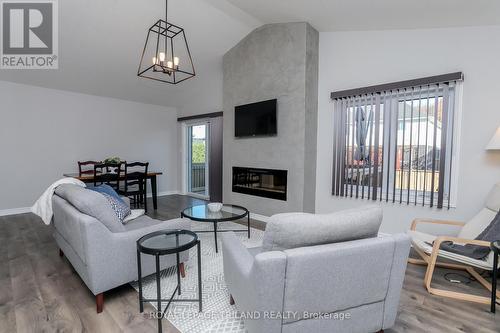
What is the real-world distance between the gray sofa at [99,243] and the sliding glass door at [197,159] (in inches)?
161

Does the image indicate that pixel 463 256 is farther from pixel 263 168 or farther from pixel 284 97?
pixel 284 97

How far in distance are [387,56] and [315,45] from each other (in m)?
1.04

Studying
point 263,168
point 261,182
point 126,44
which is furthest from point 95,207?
point 126,44

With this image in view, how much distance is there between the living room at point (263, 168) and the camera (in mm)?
1496

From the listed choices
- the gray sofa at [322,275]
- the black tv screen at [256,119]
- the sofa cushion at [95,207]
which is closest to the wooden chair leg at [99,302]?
the sofa cushion at [95,207]

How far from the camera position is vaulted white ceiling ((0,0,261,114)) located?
343 cm

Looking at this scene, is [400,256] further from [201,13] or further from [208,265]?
[201,13]

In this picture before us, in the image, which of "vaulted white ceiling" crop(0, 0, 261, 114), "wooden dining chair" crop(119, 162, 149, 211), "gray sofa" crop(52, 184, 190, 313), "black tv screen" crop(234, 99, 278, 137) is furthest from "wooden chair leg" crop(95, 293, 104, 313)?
"vaulted white ceiling" crop(0, 0, 261, 114)

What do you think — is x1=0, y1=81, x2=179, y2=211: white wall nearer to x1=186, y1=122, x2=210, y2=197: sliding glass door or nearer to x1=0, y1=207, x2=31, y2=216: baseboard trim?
x1=0, y1=207, x2=31, y2=216: baseboard trim

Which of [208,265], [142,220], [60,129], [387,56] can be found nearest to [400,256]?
[208,265]

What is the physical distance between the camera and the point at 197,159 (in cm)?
654

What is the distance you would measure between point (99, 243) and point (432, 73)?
3.83m

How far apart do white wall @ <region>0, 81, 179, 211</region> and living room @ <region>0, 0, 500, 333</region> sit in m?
0.03

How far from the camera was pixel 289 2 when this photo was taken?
314cm
